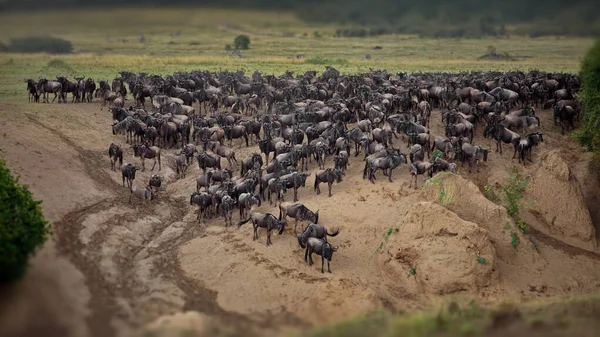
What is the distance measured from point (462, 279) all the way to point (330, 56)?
63.6m

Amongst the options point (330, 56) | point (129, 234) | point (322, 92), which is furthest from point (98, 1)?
point (330, 56)

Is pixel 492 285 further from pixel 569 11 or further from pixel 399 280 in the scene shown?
pixel 569 11

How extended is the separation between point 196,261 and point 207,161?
771 centimetres

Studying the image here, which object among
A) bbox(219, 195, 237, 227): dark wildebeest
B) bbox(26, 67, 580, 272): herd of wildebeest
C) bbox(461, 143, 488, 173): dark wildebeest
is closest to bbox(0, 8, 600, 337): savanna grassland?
bbox(219, 195, 237, 227): dark wildebeest

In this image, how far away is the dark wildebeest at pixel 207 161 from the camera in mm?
26578

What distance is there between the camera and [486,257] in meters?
19.1

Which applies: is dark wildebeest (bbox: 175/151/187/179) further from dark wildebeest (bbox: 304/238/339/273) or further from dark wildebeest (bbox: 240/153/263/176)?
dark wildebeest (bbox: 304/238/339/273)

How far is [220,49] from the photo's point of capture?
9000cm

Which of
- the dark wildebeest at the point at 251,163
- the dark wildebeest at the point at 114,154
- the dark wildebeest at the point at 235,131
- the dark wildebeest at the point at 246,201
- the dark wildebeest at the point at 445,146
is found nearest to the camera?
the dark wildebeest at the point at 246,201

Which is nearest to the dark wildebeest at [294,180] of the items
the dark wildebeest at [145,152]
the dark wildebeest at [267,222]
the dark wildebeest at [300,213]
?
the dark wildebeest at [300,213]

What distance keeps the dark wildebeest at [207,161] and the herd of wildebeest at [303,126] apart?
42 mm

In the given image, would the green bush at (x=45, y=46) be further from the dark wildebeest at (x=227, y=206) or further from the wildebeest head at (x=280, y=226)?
the wildebeest head at (x=280, y=226)

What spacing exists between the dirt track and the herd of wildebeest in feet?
2.49

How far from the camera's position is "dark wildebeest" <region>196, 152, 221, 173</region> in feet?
87.2
